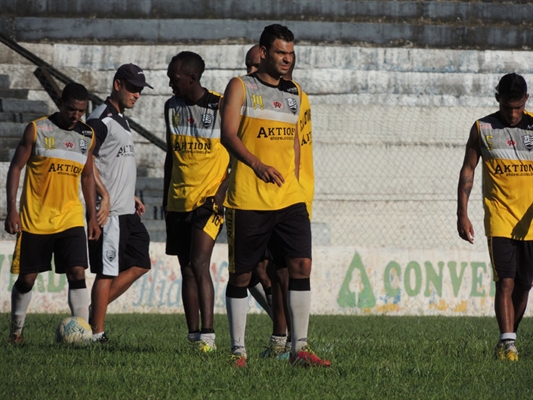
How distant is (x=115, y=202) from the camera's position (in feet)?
29.4

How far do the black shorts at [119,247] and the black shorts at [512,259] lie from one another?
10.5ft

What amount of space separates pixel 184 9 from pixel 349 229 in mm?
7318

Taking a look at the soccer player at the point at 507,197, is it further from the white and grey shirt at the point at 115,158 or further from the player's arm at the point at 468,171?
the white and grey shirt at the point at 115,158

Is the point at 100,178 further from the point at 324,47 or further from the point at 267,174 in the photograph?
the point at 324,47

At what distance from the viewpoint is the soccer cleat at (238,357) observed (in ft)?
21.4

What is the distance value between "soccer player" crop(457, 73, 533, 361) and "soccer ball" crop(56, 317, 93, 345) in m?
3.09

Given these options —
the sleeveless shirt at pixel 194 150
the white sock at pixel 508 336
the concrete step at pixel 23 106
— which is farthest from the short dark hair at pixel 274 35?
the concrete step at pixel 23 106

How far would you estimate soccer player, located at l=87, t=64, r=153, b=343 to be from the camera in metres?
8.79

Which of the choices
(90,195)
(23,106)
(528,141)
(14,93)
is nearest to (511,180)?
(528,141)

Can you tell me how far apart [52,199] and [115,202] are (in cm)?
65

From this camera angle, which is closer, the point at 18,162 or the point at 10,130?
the point at 18,162

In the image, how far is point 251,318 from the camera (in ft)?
42.6

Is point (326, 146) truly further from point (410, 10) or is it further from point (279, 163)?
point (279, 163)

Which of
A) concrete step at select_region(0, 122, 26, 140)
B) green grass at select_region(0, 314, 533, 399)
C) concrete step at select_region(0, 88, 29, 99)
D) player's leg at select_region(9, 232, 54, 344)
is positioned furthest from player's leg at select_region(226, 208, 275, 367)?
concrete step at select_region(0, 88, 29, 99)
